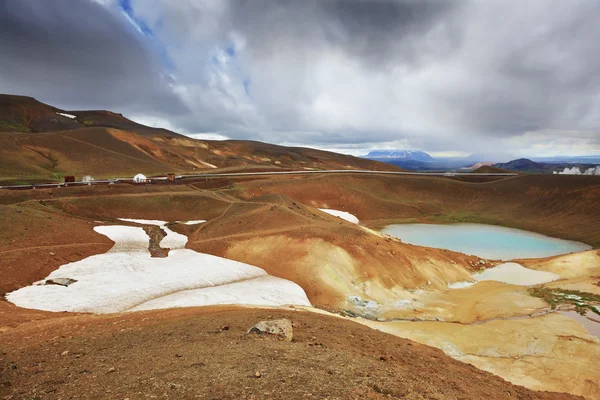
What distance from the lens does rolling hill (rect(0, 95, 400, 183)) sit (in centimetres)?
7719

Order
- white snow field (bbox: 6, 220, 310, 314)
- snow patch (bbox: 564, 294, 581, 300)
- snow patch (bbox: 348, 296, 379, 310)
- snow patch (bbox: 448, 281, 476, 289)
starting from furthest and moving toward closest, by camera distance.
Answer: snow patch (bbox: 448, 281, 476, 289), snow patch (bbox: 564, 294, 581, 300), snow patch (bbox: 348, 296, 379, 310), white snow field (bbox: 6, 220, 310, 314)

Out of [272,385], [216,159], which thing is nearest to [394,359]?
[272,385]

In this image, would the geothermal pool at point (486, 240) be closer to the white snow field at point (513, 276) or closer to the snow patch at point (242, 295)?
the white snow field at point (513, 276)

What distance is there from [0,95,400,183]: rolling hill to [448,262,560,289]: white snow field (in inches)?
2831

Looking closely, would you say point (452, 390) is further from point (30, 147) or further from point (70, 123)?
point (70, 123)

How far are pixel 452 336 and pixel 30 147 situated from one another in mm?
101280

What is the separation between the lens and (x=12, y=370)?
8.96 metres

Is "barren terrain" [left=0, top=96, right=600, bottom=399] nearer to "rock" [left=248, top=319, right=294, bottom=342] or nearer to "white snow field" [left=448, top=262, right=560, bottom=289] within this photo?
"rock" [left=248, top=319, right=294, bottom=342]

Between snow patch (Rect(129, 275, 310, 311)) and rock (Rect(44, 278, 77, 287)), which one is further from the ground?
rock (Rect(44, 278, 77, 287))

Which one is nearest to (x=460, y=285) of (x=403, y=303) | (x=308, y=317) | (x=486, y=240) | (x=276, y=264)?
(x=403, y=303)

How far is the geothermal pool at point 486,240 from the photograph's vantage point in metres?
44.4

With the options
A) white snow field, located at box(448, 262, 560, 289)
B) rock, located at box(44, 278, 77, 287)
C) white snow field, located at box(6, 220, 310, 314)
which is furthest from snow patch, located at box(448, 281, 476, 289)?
rock, located at box(44, 278, 77, 287)

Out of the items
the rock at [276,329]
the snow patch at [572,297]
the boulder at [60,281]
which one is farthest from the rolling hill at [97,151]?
the snow patch at [572,297]

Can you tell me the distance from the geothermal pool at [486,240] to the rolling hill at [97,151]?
58.6 meters
